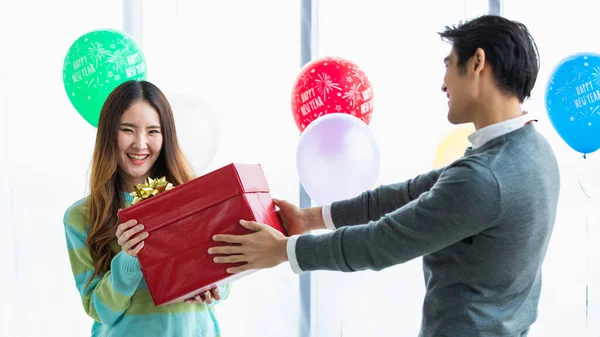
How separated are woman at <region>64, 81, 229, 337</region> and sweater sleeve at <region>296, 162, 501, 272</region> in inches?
15.1

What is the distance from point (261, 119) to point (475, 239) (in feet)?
5.69

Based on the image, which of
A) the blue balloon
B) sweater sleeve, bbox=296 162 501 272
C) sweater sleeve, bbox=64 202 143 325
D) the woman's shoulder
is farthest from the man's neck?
the blue balloon

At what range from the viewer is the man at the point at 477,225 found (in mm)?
1209

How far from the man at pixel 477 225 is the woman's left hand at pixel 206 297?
202mm

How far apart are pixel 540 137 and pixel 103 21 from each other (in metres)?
2.04

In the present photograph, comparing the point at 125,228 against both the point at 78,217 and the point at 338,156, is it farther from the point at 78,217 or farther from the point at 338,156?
the point at 338,156

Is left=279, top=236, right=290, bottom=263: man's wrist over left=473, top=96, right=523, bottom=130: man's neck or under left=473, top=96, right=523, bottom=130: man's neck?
under

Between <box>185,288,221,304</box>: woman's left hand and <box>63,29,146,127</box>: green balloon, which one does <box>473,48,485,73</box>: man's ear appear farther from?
<box>63,29,146,127</box>: green balloon

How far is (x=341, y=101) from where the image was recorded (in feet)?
7.48

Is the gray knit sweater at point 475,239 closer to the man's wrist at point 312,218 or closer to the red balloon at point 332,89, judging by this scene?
the man's wrist at point 312,218

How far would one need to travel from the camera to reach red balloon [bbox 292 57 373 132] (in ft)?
7.47

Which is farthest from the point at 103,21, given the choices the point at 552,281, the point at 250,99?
the point at 552,281

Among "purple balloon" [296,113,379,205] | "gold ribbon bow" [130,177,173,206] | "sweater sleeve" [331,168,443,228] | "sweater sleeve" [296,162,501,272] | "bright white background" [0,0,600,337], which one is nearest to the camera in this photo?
"sweater sleeve" [296,162,501,272]

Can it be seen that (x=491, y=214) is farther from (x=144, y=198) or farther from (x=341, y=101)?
(x=341, y=101)
